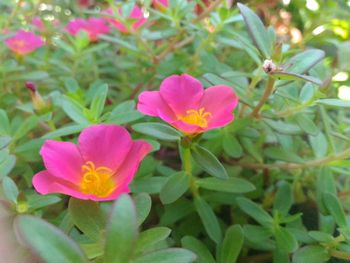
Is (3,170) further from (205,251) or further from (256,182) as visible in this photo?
(256,182)

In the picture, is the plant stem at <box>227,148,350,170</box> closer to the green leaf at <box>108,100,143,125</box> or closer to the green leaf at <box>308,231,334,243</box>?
the green leaf at <box>308,231,334,243</box>

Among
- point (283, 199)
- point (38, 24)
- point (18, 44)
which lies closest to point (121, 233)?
point (283, 199)

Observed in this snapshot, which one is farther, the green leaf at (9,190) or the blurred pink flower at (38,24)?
the blurred pink flower at (38,24)

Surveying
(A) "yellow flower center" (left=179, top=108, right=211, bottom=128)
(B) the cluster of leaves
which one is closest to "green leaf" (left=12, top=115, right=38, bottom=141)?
(B) the cluster of leaves

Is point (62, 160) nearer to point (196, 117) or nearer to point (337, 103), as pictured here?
point (196, 117)

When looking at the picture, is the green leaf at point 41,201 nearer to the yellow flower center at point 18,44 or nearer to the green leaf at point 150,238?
the green leaf at point 150,238

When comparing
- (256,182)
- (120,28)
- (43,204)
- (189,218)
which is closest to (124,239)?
(43,204)

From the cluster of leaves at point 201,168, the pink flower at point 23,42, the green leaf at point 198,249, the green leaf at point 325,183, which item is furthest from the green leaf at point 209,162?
the pink flower at point 23,42
